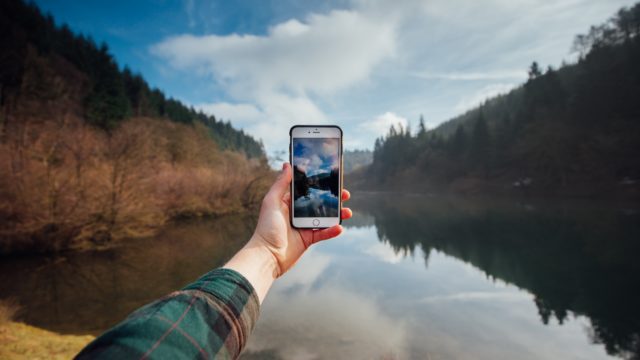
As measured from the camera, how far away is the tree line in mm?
31656

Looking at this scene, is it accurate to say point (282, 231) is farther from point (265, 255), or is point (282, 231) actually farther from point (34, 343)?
point (34, 343)

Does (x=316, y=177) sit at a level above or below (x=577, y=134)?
below

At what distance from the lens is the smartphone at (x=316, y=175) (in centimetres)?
266

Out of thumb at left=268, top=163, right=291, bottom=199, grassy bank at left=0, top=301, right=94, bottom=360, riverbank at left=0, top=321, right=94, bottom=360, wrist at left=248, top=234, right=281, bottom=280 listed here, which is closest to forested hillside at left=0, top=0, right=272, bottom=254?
grassy bank at left=0, top=301, right=94, bottom=360

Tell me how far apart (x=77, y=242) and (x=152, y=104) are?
51.6 metres

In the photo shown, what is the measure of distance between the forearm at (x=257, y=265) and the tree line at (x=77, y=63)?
39.8 metres

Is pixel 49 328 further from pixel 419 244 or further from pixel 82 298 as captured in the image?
pixel 419 244

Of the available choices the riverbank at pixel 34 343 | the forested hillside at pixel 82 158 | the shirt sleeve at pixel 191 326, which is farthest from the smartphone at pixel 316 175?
the forested hillside at pixel 82 158

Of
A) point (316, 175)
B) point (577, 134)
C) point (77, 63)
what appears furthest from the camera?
point (77, 63)

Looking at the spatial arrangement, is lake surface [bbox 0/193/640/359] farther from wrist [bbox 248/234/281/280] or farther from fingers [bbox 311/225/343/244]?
wrist [bbox 248/234/281/280]

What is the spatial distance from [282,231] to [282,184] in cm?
43

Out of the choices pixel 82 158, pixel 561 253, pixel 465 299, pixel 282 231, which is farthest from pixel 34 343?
pixel 561 253

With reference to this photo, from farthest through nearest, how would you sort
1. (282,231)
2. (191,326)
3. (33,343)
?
(33,343)
(282,231)
(191,326)

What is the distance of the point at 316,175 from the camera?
2781 millimetres
